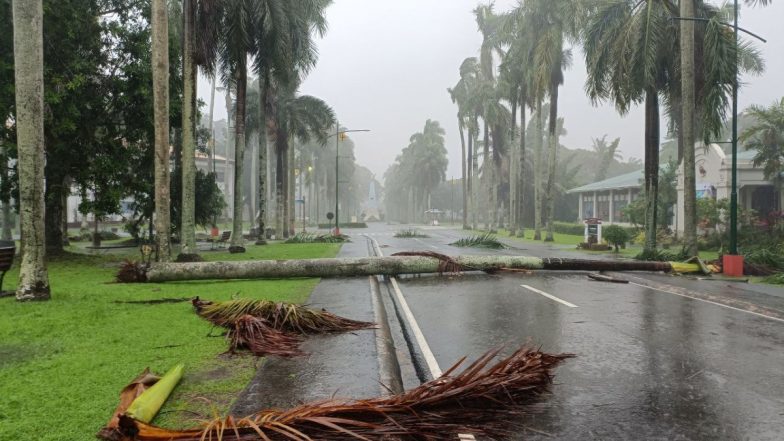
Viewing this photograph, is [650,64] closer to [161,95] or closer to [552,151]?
[552,151]

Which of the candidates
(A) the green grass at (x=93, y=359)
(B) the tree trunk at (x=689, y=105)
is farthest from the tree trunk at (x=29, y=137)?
(B) the tree trunk at (x=689, y=105)

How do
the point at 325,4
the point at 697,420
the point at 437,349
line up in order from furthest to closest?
the point at 325,4 → the point at 437,349 → the point at 697,420

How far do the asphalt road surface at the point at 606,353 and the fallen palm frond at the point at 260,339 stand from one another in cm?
33

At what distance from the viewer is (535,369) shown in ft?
16.0

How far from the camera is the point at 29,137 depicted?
29.7ft

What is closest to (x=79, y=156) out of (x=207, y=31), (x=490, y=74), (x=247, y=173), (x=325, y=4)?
(x=207, y=31)

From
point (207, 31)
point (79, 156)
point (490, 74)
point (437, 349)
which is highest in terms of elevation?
point (490, 74)

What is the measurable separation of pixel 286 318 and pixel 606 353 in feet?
13.2

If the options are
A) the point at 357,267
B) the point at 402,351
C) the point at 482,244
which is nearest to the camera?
the point at 402,351

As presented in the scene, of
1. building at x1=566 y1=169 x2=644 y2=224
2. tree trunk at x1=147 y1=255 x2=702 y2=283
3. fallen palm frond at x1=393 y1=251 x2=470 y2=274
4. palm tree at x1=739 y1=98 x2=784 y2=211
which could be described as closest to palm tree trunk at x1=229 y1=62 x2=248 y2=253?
tree trunk at x1=147 y1=255 x2=702 y2=283

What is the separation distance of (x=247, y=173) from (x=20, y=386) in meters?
93.6

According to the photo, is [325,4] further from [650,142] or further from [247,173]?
[247,173]

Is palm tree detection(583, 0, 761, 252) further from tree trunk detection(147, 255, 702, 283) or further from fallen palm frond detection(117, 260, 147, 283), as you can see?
fallen palm frond detection(117, 260, 147, 283)

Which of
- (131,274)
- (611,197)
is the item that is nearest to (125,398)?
(131,274)
